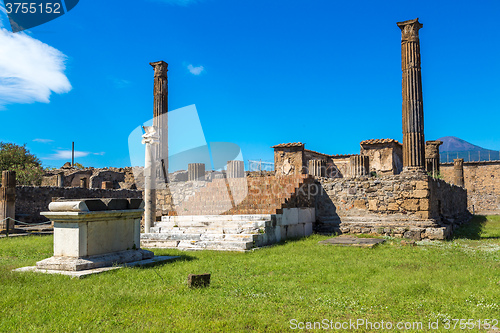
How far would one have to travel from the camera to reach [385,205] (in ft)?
39.9

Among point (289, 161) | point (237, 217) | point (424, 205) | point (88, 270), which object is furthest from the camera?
point (289, 161)

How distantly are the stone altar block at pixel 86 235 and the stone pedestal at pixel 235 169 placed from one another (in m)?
8.92

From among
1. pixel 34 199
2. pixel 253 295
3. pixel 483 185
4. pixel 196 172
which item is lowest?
pixel 253 295

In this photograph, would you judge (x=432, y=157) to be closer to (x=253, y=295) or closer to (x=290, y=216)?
(x=290, y=216)

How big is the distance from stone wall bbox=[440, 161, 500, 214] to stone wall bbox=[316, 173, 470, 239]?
76.9 ft

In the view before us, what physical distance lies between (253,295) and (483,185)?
34840mm

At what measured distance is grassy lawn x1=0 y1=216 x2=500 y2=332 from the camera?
12.2ft

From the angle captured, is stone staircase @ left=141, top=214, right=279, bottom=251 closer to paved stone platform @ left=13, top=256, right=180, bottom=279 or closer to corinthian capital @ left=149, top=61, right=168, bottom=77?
paved stone platform @ left=13, top=256, right=180, bottom=279

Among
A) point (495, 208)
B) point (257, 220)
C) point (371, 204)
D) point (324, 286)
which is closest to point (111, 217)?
point (324, 286)

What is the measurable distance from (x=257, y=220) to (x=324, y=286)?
5268mm

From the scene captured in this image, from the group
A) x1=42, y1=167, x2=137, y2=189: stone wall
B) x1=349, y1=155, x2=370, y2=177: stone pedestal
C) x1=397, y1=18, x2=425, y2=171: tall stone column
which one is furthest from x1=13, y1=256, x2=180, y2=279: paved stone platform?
x1=42, y1=167, x2=137, y2=189: stone wall

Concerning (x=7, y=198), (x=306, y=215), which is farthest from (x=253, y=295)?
A: (x=7, y=198)

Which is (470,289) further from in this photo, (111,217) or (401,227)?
(401,227)

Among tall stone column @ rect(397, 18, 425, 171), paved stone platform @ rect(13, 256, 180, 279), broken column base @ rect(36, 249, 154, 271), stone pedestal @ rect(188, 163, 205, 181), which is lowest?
paved stone platform @ rect(13, 256, 180, 279)
